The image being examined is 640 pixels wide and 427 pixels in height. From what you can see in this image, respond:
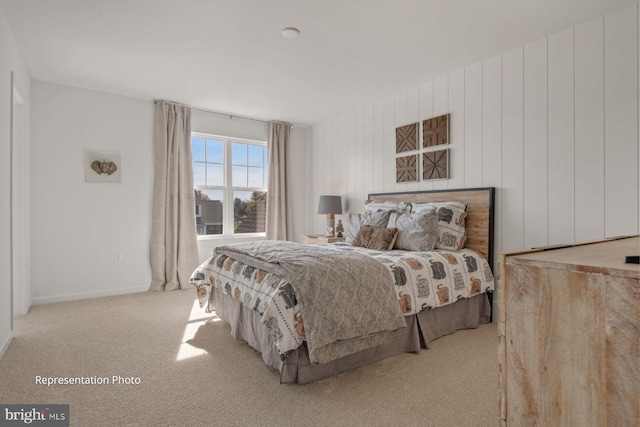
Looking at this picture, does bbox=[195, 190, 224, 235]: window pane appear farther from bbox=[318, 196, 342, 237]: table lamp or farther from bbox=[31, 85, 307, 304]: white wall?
bbox=[318, 196, 342, 237]: table lamp

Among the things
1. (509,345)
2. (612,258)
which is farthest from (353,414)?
(612,258)

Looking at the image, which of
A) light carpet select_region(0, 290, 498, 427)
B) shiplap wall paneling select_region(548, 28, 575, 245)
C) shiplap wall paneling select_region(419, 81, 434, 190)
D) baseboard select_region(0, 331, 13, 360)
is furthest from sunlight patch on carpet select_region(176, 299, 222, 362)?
shiplap wall paneling select_region(548, 28, 575, 245)

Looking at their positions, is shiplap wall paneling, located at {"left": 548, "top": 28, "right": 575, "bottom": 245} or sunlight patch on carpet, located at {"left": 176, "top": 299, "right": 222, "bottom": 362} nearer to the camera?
sunlight patch on carpet, located at {"left": 176, "top": 299, "right": 222, "bottom": 362}

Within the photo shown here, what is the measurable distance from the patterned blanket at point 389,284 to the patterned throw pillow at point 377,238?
161 mm

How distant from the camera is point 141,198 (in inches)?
175

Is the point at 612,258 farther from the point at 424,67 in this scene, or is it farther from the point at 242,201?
the point at 242,201

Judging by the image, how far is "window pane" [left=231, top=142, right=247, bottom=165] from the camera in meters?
5.28

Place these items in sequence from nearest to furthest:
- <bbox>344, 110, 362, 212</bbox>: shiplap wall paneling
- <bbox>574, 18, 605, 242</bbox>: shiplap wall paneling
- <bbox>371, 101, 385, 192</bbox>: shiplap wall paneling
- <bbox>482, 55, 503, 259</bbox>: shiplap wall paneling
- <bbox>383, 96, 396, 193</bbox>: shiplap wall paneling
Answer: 1. <bbox>574, 18, 605, 242</bbox>: shiplap wall paneling
2. <bbox>482, 55, 503, 259</bbox>: shiplap wall paneling
3. <bbox>383, 96, 396, 193</bbox>: shiplap wall paneling
4. <bbox>371, 101, 385, 192</bbox>: shiplap wall paneling
5. <bbox>344, 110, 362, 212</bbox>: shiplap wall paneling

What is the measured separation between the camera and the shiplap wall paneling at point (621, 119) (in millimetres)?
2455

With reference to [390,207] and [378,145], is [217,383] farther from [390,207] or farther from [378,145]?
[378,145]

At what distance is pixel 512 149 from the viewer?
3150 mm

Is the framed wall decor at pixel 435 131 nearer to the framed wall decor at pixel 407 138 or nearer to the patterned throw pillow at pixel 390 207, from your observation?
the framed wall decor at pixel 407 138

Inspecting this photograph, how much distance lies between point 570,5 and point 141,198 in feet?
15.4

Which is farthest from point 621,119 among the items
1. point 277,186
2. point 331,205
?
point 277,186
